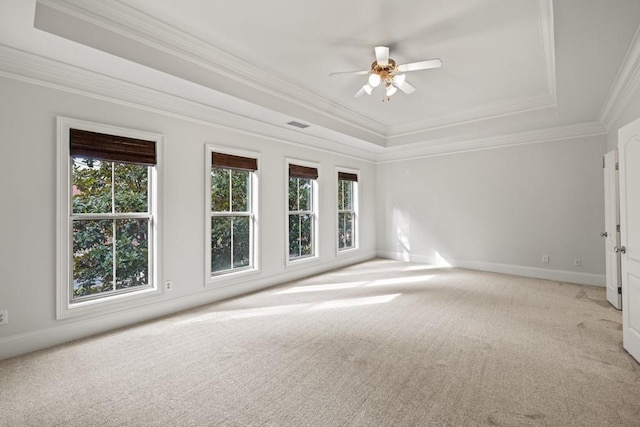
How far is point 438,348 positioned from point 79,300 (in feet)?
11.5

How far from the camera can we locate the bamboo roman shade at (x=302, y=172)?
17.3 ft

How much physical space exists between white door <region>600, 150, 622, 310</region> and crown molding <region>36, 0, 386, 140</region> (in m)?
3.77

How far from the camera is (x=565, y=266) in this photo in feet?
16.5

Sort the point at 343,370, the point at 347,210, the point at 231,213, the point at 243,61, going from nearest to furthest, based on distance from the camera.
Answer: the point at 343,370 < the point at 243,61 < the point at 231,213 < the point at 347,210

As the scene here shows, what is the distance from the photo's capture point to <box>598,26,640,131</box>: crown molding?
2.62 meters

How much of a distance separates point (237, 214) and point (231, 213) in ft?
0.34

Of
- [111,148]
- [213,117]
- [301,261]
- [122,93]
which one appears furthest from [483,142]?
[111,148]

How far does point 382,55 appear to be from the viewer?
3043 millimetres

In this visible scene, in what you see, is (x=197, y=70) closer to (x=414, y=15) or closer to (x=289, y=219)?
(x=414, y=15)

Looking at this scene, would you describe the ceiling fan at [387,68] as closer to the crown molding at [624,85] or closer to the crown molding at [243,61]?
the crown molding at [243,61]

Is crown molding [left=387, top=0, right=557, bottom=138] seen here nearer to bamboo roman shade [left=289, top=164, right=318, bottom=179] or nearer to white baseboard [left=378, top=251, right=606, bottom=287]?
bamboo roman shade [left=289, top=164, right=318, bottom=179]

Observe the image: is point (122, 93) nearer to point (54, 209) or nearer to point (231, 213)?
point (54, 209)

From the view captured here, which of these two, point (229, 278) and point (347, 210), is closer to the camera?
point (229, 278)

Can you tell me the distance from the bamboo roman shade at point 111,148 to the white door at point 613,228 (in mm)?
5407
